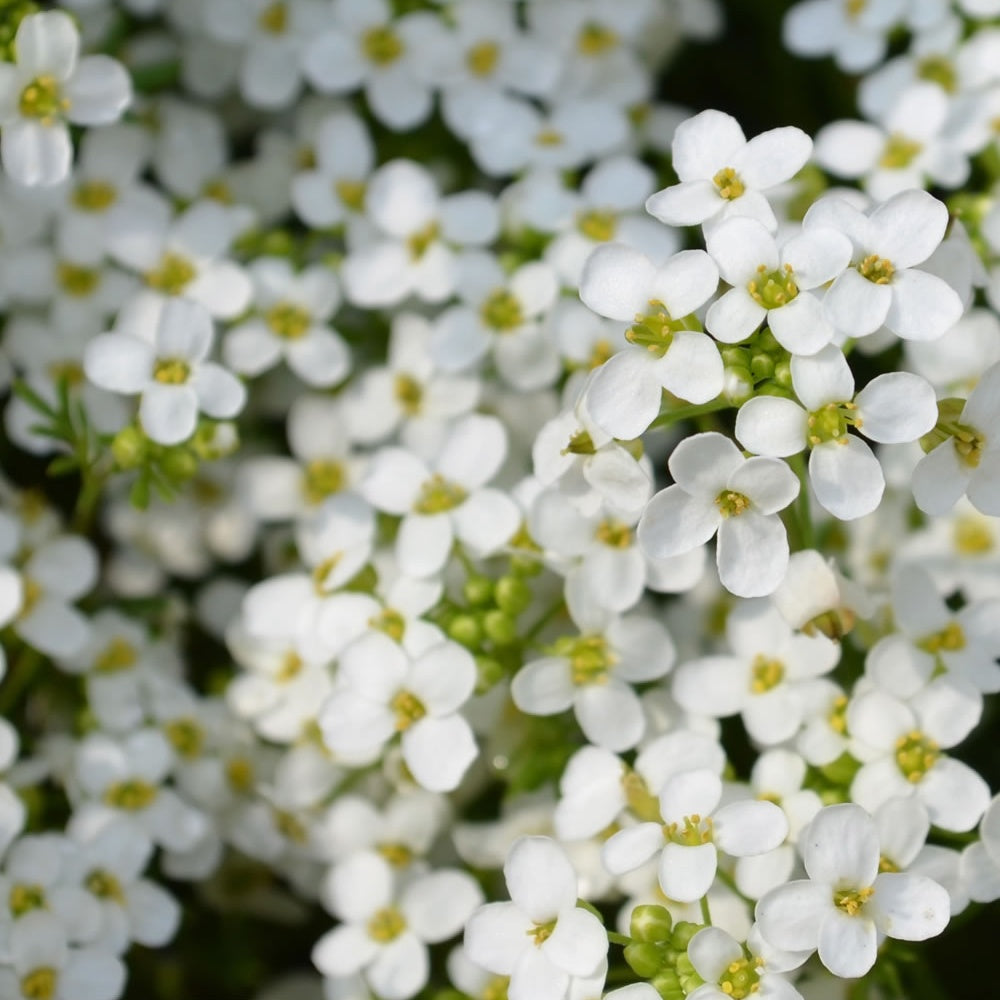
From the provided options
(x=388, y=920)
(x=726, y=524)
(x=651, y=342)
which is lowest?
(x=388, y=920)

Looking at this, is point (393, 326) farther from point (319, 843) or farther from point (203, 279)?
point (319, 843)

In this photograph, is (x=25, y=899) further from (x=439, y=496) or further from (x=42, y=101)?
(x=42, y=101)

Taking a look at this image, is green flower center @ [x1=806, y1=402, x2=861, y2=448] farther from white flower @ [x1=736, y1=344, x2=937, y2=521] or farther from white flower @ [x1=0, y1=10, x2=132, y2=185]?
white flower @ [x1=0, y1=10, x2=132, y2=185]

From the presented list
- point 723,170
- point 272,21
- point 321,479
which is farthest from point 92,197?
point 723,170

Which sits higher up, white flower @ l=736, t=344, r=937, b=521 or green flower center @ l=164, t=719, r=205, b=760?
white flower @ l=736, t=344, r=937, b=521

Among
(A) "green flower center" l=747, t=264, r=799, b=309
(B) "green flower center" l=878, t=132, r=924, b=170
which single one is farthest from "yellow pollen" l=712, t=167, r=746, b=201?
(B) "green flower center" l=878, t=132, r=924, b=170

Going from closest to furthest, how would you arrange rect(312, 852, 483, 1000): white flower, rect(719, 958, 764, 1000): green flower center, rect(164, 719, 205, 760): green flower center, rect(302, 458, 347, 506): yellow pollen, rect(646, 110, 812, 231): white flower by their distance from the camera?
rect(719, 958, 764, 1000): green flower center
rect(646, 110, 812, 231): white flower
rect(312, 852, 483, 1000): white flower
rect(164, 719, 205, 760): green flower center
rect(302, 458, 347, 506): yellow pollen

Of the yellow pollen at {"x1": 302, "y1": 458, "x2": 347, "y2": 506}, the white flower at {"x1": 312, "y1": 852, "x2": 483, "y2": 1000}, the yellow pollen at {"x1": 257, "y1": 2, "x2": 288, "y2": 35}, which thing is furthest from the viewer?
the yellow pollen at {"x1": 257, "y1": 2, "x2": 288, "y2": 35}
